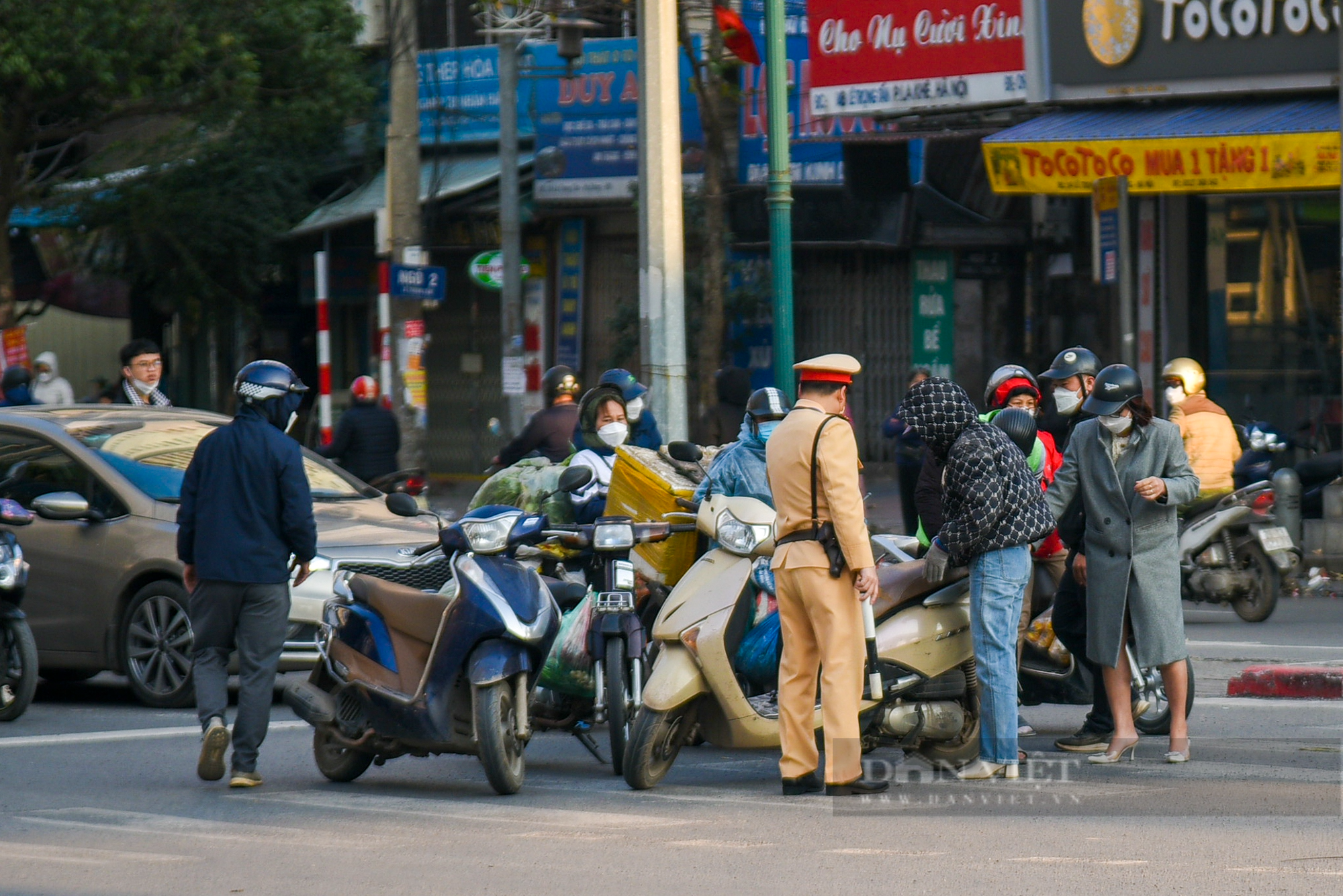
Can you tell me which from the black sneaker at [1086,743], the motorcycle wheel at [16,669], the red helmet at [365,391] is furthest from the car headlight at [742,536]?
the red helmet at [365,391]

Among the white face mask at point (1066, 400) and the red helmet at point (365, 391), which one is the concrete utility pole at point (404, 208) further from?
the white face mask at point (1066, 400)

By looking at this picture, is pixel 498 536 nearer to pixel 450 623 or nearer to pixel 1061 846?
pixel 450 623

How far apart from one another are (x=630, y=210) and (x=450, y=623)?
50.8 feet

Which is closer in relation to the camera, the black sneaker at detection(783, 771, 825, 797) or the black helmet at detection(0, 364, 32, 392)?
the black sneaker at detection(783, 771, 825, 797)

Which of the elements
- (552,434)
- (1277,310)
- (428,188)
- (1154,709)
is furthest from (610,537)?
(428,188)

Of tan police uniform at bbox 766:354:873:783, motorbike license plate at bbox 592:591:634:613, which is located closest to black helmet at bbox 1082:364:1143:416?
tan police uniform at bbox 766:354:873:783

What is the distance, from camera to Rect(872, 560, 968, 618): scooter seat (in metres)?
7.39

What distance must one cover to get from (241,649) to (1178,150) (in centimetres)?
1067

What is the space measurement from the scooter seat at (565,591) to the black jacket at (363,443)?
6512mm

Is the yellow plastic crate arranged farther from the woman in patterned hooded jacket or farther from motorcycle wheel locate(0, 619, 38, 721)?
motorcycle wheel locate(0, 619, 38, 721)

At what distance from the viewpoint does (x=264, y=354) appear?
90.7ft

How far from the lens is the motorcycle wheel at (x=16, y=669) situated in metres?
9.27

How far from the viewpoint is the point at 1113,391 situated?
7.62 metres

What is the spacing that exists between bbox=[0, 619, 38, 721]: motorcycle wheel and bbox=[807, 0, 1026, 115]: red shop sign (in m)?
11.3
